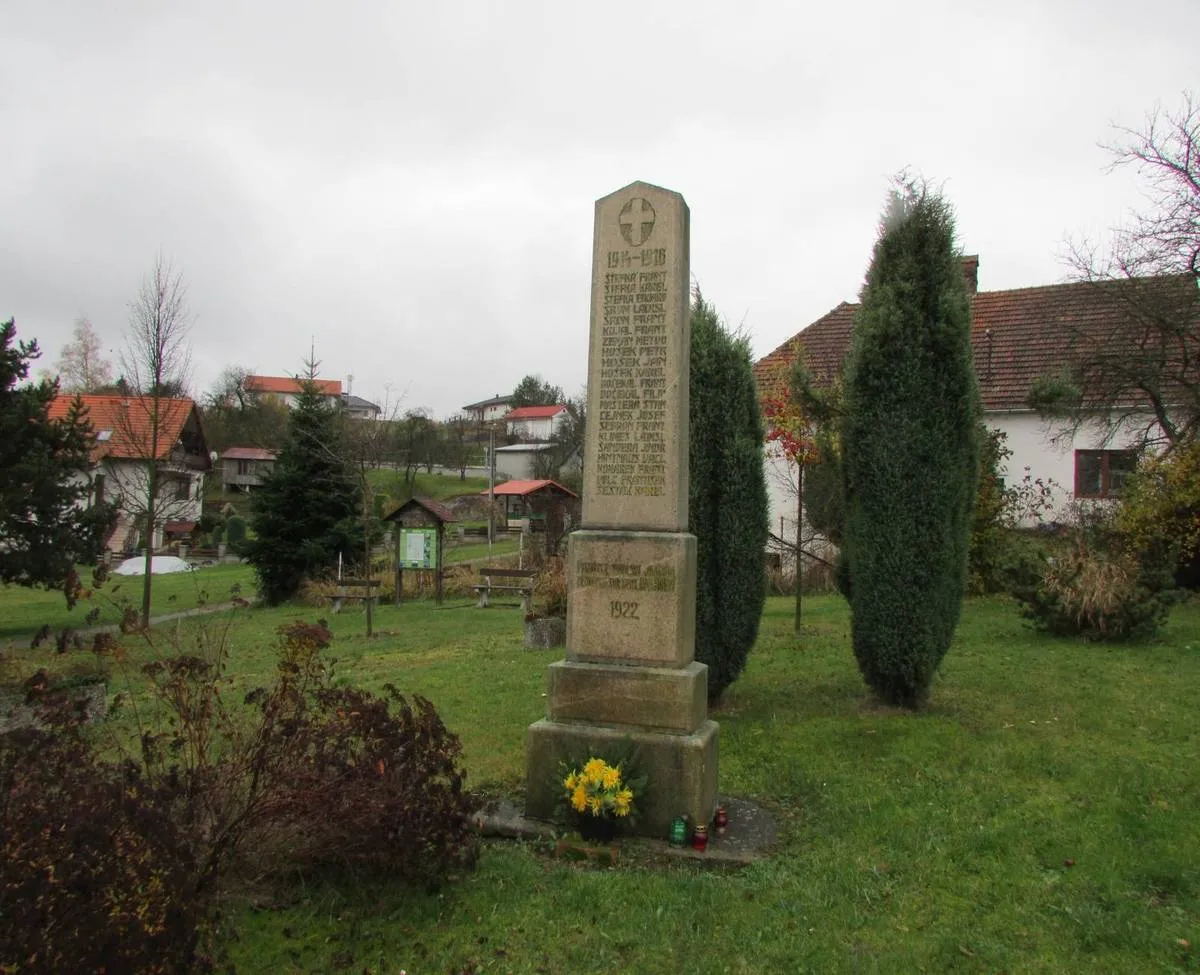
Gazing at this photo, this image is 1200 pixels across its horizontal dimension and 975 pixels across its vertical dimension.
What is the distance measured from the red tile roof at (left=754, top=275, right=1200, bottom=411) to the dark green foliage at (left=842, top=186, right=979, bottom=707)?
1097 cm

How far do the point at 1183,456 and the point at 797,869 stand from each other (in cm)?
1340

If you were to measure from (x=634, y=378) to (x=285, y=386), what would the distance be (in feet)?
367

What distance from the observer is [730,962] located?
377 centimetres

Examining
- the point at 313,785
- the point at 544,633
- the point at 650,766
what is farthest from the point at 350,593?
the point at 313,785

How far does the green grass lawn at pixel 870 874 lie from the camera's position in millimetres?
3807

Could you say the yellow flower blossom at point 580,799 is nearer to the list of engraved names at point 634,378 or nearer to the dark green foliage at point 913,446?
the list of engraved names at point 634,378

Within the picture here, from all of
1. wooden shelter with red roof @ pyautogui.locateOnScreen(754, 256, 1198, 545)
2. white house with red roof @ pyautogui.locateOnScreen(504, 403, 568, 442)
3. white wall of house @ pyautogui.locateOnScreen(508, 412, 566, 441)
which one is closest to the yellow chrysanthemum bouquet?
wooden shelter with red roof @ pyautogui.locateOnScreen(754, 256, 1198, 545)

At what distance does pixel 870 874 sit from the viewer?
15.1 ft

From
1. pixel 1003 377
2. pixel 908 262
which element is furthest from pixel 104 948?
pixel 1003 377

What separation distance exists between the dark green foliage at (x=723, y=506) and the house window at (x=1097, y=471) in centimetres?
1477

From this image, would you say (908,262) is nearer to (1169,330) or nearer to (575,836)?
(575,836)

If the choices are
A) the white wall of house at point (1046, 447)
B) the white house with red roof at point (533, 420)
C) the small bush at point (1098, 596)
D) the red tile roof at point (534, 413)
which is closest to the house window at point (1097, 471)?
the white wall of house at point (1046, 447)

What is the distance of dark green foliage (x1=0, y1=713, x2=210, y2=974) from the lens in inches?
110

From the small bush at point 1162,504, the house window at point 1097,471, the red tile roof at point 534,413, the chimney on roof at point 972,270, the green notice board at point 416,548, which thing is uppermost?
the red tile roof at point 534,413
